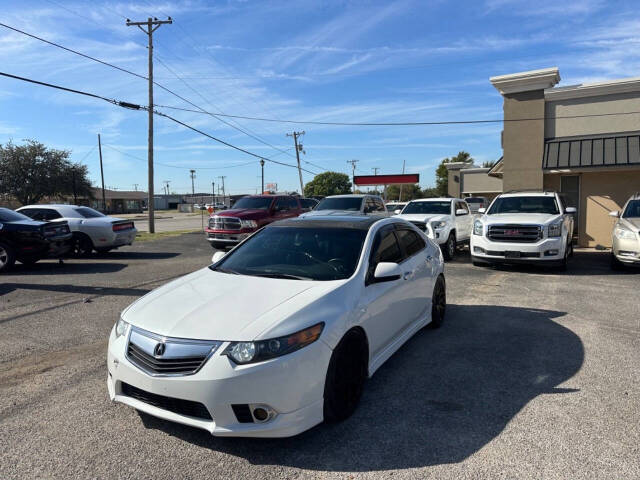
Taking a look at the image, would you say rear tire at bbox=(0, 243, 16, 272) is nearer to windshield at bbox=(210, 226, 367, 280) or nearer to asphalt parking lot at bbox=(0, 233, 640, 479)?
asphalt parking lot at bbox=(0, 233, 640, 479)

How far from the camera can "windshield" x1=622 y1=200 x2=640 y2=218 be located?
36.0ft

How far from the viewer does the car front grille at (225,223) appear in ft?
47.0

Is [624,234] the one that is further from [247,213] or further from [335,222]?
[247,213]

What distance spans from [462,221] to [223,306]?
466 inches

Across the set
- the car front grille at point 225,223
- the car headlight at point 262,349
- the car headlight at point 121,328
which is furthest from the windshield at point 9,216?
the car headlight at point 262,349

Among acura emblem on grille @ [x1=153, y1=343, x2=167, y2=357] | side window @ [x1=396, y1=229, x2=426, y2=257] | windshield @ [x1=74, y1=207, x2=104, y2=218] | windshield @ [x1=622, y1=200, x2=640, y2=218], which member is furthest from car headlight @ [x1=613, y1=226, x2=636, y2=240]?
windshield @ [x1=74, y1=207, x2=104, y2=218]

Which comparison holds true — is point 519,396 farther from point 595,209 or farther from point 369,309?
point 595,209

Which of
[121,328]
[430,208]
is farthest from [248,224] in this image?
[121,328]

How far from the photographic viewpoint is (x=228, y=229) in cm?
1440

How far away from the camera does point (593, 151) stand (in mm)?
14594

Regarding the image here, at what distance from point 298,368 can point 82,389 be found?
228 centimetres

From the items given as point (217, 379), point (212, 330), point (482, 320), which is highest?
point (212, 330)

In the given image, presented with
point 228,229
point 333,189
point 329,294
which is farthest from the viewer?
point 333,189

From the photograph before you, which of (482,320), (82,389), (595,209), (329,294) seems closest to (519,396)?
(329,294)
